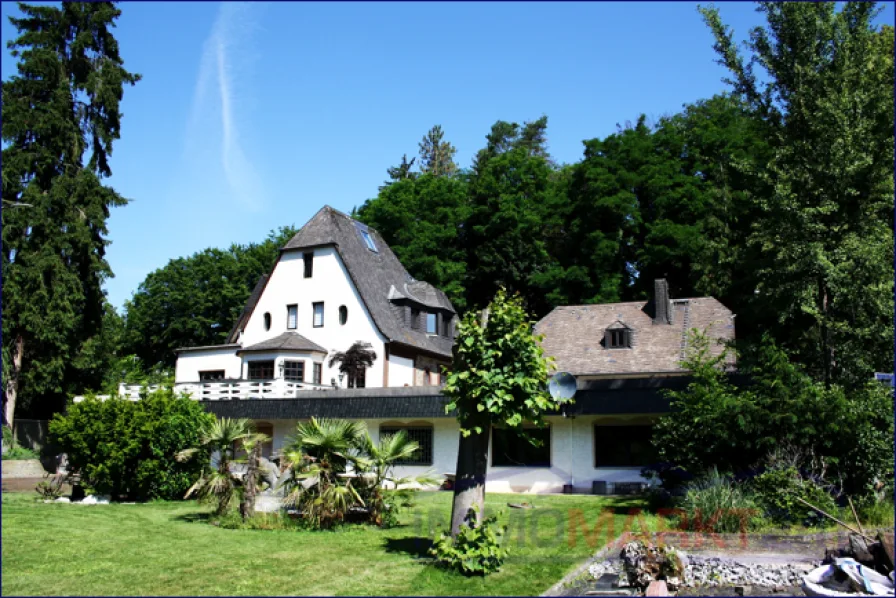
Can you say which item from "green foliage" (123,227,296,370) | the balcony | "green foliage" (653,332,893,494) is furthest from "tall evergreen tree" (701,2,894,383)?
"green foliage" (123,227,296,370)

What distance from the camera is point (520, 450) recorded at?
2561 centimetres

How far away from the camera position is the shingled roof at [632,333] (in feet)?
90.2

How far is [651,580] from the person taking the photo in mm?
9523

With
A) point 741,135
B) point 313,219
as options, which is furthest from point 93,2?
point 741,135

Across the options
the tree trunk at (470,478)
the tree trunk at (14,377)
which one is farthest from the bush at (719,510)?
the tree trunk at (14,377)

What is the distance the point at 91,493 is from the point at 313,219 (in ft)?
64.7

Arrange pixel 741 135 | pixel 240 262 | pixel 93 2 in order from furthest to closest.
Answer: pixel 240 262
pixel 741 135
pixel 93 2

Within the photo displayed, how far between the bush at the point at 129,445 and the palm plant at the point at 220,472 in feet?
11.1

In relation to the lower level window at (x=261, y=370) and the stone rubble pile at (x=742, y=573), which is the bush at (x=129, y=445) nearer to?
the lower level window at (x=261, y=370)

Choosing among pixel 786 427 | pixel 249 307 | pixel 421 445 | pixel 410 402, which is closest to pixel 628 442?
pixel 421 445

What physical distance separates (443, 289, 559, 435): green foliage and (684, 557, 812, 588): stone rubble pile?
9.83ft

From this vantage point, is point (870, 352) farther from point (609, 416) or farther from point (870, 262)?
point (609, 416)

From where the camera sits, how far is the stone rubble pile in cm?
977

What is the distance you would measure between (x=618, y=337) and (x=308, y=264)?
1557 centimetres
